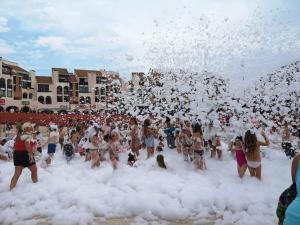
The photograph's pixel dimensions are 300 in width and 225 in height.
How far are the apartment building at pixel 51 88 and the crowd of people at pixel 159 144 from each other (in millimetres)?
46108

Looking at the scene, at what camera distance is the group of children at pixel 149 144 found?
307 inches

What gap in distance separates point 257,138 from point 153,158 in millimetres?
3155

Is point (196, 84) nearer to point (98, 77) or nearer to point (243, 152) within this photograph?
point (243, 152)

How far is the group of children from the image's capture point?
7805mm

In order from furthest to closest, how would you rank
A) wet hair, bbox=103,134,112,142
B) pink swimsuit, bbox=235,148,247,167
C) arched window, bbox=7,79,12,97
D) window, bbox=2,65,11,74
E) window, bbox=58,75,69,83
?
window, bbox=58,75,69,83 → arched window, bbox=7,79,12,97 → window, bbox=2,65,11,74 → wet hair, bbox=103,134,112,142 → pink swimsuit, bbox=235,148,247,167

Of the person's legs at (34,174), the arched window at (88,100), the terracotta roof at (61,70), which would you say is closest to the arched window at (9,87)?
the terracotta roof at (61,70)

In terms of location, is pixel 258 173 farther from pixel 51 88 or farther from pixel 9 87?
pixel 51 88

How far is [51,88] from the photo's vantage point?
6625 cm

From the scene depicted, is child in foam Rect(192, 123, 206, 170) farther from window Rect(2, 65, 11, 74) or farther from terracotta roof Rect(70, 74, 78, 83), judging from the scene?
terracotta roof Rect(70, 74, 78, 83)

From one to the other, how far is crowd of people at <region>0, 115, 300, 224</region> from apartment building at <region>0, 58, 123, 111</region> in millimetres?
46108

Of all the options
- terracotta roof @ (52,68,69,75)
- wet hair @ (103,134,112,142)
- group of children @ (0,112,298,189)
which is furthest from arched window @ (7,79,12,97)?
wet hair @ (103,134,112,142)

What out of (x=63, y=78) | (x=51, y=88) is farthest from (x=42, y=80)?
(x=63, y=78)

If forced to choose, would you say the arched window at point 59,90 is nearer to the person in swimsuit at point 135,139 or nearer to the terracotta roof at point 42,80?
the terracotta roof at point 42,80

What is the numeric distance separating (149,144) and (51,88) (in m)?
58.3
